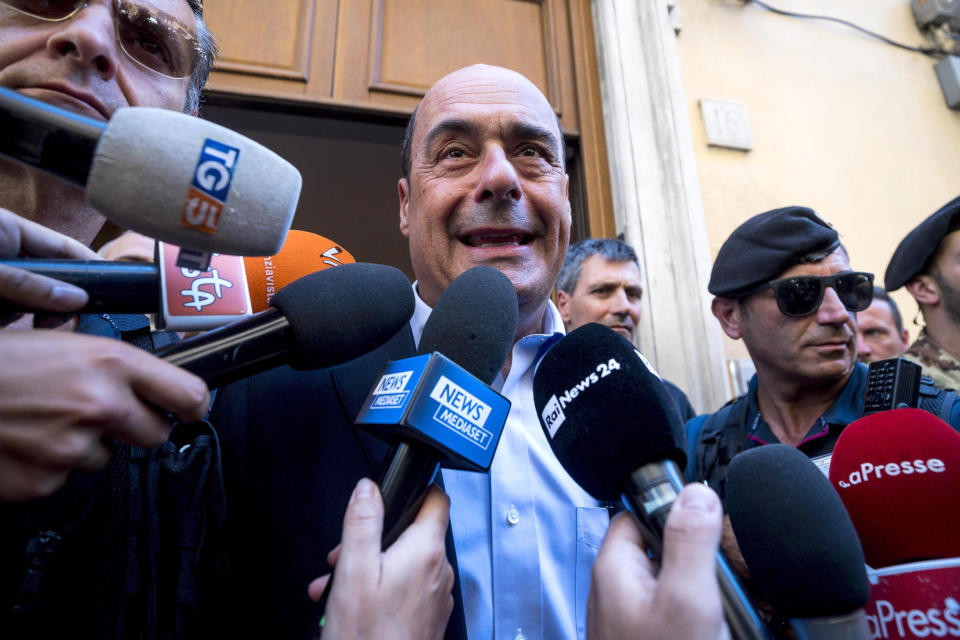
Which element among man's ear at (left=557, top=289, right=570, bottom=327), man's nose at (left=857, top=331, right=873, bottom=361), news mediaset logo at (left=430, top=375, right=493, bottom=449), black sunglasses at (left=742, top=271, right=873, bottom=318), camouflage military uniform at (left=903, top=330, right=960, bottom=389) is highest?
man's ear at (left=557, top=289, right=570, bottom=327)

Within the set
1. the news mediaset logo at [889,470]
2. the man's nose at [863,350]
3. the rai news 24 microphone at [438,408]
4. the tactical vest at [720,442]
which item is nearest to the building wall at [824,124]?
the man's nose at [863,350]

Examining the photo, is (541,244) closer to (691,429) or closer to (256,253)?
(256,253)

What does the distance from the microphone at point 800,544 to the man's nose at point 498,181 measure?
782 mm

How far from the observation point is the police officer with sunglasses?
1.69m

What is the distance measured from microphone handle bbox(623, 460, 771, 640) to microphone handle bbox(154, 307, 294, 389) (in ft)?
1.46

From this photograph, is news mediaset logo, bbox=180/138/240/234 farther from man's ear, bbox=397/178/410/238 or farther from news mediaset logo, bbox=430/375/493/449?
man's ear, bbox=397/178/410/238

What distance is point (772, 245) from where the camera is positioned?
5.94 feet

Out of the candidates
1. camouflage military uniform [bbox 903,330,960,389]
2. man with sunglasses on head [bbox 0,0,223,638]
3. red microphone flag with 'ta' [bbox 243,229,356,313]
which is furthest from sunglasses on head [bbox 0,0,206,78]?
camouflage military uniform [bbox 903,330,960,389]

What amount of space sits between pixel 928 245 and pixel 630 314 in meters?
1.13

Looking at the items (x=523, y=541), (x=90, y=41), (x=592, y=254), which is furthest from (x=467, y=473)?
(x=592, y=254)

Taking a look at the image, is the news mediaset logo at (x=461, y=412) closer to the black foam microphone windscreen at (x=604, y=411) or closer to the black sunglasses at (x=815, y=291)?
the black foam microphone windscreen at (x=604, y=411)

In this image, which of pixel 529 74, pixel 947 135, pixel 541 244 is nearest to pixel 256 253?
pixel 541 244

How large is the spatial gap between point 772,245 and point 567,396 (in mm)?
1471

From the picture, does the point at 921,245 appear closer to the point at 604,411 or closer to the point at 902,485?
the point at 902,485
